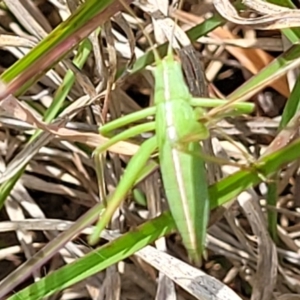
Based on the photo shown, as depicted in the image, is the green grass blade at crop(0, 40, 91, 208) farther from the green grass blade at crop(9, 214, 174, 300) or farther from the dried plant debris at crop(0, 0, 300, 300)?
A: the green grass blade at crop(9, 214, 174, 300)

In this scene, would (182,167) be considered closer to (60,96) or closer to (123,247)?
(123,247)

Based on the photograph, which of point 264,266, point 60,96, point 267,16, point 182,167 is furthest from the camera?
point 60,96

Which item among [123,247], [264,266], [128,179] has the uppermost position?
[128,179]

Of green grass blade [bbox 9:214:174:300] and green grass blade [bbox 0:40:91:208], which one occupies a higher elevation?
green grass blade [bbox 0:40:91:208]

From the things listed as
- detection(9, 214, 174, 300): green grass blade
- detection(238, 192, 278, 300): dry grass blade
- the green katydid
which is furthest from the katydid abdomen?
detection(238, 192, 278, 300): dry grass blade

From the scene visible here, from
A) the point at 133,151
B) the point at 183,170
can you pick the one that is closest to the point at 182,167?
the point at 183,170

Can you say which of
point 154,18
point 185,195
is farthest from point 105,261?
point 154,18

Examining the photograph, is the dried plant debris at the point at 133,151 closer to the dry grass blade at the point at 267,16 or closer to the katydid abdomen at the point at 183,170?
the dry grass blade at the point at 267,16

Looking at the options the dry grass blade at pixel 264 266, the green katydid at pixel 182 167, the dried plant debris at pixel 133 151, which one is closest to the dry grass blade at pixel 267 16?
the dried plant debris at pixel 133 151
